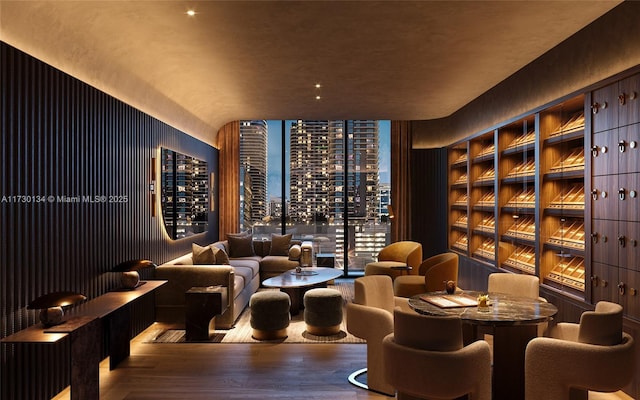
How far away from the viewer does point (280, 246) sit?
8.08m

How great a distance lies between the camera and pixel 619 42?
3484 mm

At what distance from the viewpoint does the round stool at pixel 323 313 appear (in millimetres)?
5004

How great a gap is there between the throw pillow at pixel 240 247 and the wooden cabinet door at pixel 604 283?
5552 mm

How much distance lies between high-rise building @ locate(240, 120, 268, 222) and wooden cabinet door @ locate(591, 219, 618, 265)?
6.62m

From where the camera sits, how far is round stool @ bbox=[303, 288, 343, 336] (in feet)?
16.4

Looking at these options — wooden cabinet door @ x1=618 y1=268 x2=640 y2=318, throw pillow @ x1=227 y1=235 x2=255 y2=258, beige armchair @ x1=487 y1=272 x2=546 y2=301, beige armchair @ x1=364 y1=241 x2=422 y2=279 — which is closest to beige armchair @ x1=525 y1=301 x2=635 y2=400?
wooden cabinet door @ x1=618 y1=268 x2=640 y2=318

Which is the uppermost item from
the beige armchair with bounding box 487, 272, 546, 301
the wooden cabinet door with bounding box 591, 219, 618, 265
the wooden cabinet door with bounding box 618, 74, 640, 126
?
the wooden cabinet door with bounding box 618, 74, 640, 126

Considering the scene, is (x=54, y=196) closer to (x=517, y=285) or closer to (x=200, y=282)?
(x=200, y=282)

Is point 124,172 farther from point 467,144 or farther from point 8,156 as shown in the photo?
point 467,144

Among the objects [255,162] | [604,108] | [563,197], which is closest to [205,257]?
[255,162]

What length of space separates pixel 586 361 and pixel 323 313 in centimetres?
293

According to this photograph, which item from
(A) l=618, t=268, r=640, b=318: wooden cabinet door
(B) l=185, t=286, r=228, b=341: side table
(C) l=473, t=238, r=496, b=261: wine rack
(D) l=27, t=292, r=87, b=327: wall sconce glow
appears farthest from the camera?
(C) l=473, t=238, r=496, b=261: wine rack

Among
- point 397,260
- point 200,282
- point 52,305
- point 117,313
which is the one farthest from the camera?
point 397,260

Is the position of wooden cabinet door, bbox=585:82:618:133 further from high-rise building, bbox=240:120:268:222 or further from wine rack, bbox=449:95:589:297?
high-rise building, bbox=240:120:268:222
